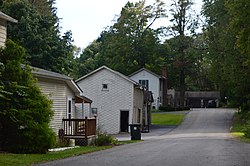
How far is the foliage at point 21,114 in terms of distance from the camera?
19578mm

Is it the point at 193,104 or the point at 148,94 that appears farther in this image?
the point at 193,104

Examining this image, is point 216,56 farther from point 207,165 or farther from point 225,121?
point 207,165

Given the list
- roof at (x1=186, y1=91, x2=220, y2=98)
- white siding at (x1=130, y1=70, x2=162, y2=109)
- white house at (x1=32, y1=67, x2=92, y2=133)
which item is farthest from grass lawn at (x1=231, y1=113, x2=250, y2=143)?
roof at (x1=186, y1=91, x2=220, y2=98)

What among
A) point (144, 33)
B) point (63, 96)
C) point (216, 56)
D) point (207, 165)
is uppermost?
point (144, 33)

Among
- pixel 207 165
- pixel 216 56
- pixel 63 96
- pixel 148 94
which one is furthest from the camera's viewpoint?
pixel 148 94

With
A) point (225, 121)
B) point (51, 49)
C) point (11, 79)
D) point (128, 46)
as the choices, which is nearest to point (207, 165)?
point (11, 79)

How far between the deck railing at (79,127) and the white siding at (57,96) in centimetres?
48

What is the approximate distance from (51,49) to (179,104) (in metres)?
48.4

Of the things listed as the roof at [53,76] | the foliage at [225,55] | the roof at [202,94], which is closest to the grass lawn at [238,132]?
the foliage at [225,55]

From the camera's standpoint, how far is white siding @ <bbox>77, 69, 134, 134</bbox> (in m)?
53.7

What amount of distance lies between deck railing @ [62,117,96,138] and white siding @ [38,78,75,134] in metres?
0.48

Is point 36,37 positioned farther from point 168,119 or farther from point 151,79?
point 151,79

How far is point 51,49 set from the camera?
51.9 m

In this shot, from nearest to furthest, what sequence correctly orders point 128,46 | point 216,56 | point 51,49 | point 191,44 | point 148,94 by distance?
point 51,49, point 216,56, point 148,94, point 191,44, point 128,46
